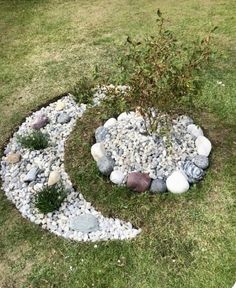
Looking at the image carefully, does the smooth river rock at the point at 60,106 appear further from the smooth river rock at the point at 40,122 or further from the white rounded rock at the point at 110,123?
the white rounded rock at the point at 110,123

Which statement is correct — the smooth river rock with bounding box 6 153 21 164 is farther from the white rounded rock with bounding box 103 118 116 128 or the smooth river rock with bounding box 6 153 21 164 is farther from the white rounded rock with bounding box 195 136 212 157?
the white rounded rock with bounding box 195 136 212 157

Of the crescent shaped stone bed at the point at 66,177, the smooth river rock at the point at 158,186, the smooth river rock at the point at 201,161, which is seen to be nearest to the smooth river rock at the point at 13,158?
the crescent shaped stone bed at the point at 66,177

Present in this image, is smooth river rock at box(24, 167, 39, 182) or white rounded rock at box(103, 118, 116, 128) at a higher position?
white rounded rock at box(103, 118, 116, 128)

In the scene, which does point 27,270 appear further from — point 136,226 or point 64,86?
point 64,86

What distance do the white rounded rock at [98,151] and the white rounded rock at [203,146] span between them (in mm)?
1239

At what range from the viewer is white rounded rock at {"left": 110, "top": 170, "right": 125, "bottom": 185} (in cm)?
617

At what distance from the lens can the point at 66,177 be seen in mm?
6387

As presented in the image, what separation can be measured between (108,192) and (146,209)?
550 mm

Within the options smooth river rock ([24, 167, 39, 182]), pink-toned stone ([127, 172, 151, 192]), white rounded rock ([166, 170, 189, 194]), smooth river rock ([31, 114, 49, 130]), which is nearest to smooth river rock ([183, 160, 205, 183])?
white rounded rock ([166, 170, 189, 194])

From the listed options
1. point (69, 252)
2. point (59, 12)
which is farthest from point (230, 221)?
point (59, 12)

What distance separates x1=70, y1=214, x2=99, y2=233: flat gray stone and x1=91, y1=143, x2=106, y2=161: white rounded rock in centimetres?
88

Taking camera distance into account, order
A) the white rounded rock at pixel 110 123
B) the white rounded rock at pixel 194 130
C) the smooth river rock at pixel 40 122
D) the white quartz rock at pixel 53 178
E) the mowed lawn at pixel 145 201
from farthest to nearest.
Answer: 1. the smooth river rock at pixel 40 122
2. the white rounded rock at pixel 110 123
3. the white rounded rock at pixel 194 130
4. the white quartz rock at pixel 53 178
5. the mowed lawn at pixel 145 201

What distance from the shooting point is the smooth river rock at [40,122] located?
7191mm

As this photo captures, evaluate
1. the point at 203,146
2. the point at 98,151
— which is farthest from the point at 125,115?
the point at 203,146
